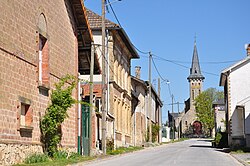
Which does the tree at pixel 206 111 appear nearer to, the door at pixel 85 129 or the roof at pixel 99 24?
the roof at pixel 99 24

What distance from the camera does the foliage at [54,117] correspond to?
23.0m

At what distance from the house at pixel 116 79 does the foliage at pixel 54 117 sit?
33.3ft

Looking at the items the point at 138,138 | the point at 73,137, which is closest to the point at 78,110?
the point at 73,137

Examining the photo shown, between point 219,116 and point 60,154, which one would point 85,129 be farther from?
point 219,116

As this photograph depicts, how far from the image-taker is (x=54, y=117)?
2323 cm

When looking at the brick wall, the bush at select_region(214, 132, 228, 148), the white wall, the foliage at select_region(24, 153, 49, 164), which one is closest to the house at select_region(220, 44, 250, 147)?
the white wall

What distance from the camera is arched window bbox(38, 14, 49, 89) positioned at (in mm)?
23125

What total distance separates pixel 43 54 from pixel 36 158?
4.79 meters

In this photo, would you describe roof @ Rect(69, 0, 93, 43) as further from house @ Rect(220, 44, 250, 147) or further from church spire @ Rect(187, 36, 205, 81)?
church spire @ Rect(187, 36, 205, 81)

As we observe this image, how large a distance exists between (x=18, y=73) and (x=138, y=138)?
1630 inches

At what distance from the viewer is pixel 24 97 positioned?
67.8 ft

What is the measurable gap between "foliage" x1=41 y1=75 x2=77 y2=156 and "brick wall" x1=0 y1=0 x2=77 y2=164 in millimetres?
349

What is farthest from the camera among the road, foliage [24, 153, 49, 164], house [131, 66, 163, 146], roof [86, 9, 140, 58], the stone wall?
house [131, 66, 163, 146]

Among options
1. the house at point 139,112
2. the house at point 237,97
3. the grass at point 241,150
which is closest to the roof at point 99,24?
the house at point 237,97
